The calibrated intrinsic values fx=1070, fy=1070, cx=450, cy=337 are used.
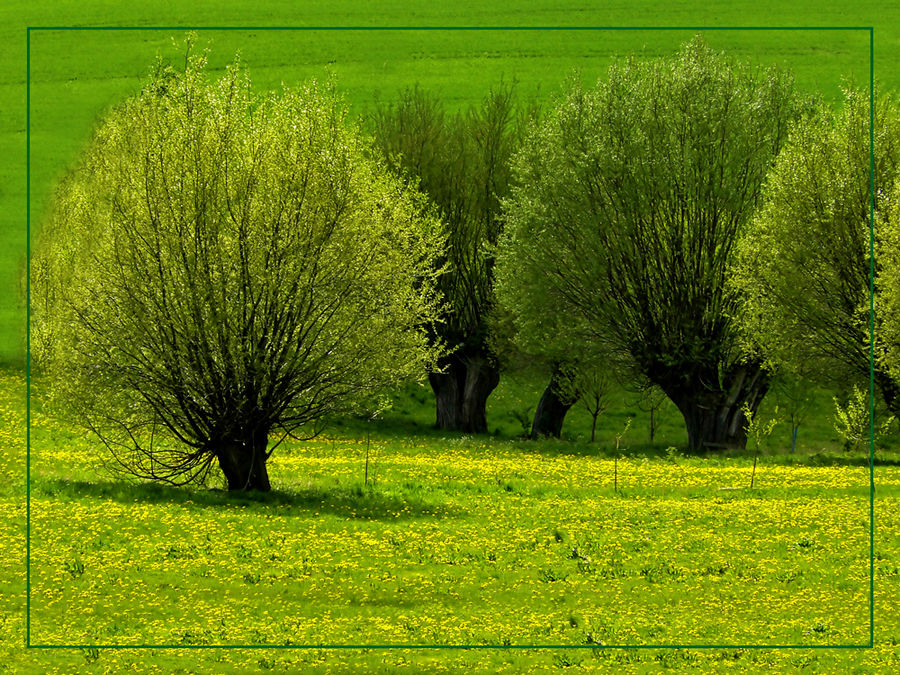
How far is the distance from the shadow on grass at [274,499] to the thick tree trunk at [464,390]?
2678 cm

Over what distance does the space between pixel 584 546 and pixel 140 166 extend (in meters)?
15.1

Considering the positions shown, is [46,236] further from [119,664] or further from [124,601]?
[119,664]

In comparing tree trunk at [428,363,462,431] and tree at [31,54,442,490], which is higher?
tree at [31,54,442,490]

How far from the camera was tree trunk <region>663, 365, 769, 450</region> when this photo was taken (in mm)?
49344

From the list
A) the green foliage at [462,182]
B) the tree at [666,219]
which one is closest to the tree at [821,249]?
the tree at [666,219]

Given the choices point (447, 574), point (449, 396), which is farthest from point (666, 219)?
point (447, 574)

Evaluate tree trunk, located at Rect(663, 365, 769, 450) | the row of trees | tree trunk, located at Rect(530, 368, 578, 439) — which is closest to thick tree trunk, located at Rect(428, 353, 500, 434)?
the row of trees

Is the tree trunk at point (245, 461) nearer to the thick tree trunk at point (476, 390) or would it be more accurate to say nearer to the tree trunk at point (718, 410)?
the tree trunk at point (718, 410)

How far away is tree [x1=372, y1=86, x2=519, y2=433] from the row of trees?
13cm

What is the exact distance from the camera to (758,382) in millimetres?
50438

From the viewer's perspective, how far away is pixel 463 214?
59.9 metres

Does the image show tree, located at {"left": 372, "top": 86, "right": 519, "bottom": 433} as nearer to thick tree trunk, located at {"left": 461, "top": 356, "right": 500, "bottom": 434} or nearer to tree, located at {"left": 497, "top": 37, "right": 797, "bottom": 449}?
thick tree trunk, located at {"left": 461, "top": 356, "right": 500, "bottom": 434}

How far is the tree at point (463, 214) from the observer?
58594 mm

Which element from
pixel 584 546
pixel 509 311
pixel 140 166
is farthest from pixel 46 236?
pixel 584 546
